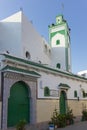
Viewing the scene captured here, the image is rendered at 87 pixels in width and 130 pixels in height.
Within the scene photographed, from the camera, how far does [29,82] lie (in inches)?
485

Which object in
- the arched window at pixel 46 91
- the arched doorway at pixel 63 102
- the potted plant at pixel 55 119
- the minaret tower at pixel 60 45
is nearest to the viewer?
the potted plant at pixel 55 119

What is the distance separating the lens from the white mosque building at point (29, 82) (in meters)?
10.9

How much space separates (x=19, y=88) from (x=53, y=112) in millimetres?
3648

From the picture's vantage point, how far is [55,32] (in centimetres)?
2716

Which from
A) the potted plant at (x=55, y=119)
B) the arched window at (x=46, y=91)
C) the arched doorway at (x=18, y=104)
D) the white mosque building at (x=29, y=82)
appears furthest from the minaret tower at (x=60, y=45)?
the arched doorway at (x=18, y=104)

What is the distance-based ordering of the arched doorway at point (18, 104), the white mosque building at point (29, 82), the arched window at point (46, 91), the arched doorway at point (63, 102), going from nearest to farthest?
the white mosque building at point (29, 82)
the arched doorway at point (18, 104)
the arched window at point (46, 91)
the arched doorway at point (63, 102)

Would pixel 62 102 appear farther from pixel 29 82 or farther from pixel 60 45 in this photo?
pixel 60 45

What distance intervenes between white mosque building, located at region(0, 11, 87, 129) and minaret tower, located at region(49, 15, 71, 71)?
3681mm

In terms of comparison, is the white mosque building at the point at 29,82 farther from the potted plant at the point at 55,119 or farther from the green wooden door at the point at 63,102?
the potted plant at the point at 55,119

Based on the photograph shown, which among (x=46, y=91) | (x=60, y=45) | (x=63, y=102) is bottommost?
(x=63, y=102)

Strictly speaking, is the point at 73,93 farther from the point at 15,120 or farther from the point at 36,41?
the point at 15,120

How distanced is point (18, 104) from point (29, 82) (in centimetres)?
139

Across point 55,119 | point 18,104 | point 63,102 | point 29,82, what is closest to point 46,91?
point 55,119

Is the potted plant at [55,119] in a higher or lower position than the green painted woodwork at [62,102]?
lower
